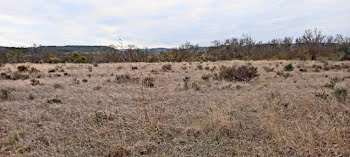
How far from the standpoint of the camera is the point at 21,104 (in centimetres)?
952

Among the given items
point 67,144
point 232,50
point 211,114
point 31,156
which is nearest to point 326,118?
point 211,114

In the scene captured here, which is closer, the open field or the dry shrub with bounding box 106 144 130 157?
the dry shrub with bounding box 106 144 130 157

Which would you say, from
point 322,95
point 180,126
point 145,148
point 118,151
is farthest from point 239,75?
point 118,151

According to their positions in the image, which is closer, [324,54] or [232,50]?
[324,54]

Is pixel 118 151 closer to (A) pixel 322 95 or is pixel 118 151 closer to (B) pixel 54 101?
(B) pixel 54 101

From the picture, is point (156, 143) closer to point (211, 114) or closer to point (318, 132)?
point (211, 114)

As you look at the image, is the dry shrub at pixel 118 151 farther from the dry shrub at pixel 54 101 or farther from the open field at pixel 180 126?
the dry shrub at pixel 54 101

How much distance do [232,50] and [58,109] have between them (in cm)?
4432

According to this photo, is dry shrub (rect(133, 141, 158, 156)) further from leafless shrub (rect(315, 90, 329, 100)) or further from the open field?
leafless shrub (rect(315, 90, 329, 100))

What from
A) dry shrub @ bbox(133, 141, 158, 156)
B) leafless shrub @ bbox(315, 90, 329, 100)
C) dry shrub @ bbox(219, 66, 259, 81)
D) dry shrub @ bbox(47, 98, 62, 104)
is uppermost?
dry shrub @ bbox(219, 66, 259, 81)

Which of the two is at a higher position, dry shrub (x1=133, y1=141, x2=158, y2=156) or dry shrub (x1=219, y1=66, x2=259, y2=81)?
dry shrub (x1=219, y1=66, x2=259, y2=81)

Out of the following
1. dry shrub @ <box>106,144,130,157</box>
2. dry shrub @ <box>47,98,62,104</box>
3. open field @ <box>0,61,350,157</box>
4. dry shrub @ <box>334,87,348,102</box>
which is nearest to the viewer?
dry shrub @ <box>106,144,130,157</box>

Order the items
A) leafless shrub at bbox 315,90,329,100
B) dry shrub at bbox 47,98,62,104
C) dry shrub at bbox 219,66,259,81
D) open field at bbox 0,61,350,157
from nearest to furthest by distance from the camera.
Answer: open field at bbox 0,61,350,157 → leafless shrub at bbox 315,90,329,100 → dry shrub at bbox 47,98,62,104 → dry shrub at bbox 219,66,259,81

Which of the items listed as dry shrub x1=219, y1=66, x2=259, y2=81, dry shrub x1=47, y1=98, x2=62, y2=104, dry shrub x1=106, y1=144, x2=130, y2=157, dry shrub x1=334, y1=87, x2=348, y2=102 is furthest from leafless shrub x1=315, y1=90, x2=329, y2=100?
dry shrub x1=47, y1=98, x2=62, y2=104
